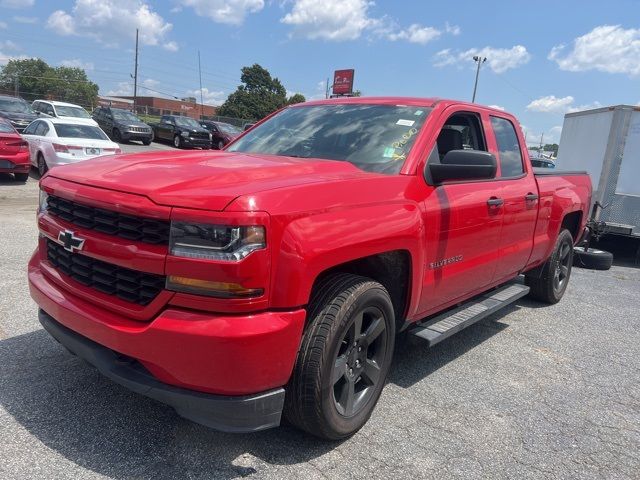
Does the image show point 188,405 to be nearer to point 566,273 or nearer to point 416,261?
point 416,261

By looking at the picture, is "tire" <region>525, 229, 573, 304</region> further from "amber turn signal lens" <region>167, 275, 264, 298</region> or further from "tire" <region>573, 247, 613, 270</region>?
"amber turn signal lens" <region>167, 275, 264, 298</region>

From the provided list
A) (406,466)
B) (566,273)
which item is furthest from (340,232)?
(566,273)

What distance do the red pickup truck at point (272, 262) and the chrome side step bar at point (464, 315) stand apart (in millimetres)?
→ 25

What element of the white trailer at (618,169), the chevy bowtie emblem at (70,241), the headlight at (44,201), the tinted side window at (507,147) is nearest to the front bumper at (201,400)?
the chevy bowtie emblem at (70,241)

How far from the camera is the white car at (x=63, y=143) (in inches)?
480

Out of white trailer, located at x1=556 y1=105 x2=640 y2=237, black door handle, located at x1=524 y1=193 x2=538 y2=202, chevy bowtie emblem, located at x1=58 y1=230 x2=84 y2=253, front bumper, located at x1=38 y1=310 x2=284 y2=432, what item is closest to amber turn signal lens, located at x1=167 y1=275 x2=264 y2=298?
front bumper, located at x1=38 y1=310 x2=284 y2=432

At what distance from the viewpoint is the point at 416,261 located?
10.3 feet

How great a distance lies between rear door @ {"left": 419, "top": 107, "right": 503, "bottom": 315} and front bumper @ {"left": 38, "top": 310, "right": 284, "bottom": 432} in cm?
142

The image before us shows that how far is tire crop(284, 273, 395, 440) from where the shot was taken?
2533 millimetres

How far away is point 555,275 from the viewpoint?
5.83 m

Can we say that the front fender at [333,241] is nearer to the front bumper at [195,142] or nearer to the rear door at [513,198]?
the rear door at [513,198]

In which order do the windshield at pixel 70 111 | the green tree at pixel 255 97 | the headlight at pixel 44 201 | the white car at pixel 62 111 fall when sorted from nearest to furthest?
the headlight at pixel 44 201 → the white car at pixel 62 111 → the windshield at pixel 70 111 → the green tree at pixel 255 97

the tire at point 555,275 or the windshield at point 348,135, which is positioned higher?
the windshield at point 348,135

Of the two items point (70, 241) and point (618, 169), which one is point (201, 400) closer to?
point (70, 241)
